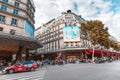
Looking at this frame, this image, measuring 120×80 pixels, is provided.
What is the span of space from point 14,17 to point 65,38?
17.5 m

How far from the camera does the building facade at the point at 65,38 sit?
46.6m

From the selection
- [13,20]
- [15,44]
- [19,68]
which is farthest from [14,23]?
[19,68]

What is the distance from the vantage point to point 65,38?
46688mm

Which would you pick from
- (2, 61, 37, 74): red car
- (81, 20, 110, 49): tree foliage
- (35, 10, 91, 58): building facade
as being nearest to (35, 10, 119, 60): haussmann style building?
(35, 10, 91, 58): building facade

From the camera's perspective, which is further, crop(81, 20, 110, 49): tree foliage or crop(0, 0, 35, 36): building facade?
crop(81, 20, 110, 49): tree foliage

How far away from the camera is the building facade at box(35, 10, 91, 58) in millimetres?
46625

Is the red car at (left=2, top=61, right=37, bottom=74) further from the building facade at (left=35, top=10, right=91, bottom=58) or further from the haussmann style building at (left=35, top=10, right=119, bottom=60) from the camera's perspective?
the building facade at (left=35, top=10, right=91, bottom=58)

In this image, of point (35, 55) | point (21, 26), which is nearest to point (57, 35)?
point (35, 55)

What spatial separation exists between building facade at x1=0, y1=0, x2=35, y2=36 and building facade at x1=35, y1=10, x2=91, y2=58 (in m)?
14.1

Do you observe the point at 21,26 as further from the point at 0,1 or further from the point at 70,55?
the point at 70,55

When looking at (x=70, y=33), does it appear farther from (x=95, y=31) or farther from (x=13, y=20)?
(x=13, y=20)

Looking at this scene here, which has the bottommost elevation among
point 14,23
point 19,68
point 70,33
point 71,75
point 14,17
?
point 19,68

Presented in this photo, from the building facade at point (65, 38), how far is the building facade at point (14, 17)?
1406cm

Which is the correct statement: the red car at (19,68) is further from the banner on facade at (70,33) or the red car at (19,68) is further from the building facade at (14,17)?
the banner on facade at (70,33)
